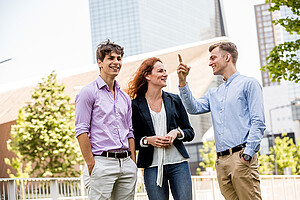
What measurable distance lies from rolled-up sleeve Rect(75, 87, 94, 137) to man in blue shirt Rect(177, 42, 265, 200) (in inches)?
33.9

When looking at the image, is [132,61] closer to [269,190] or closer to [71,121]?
[71,121]

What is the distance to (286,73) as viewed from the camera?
10.1m

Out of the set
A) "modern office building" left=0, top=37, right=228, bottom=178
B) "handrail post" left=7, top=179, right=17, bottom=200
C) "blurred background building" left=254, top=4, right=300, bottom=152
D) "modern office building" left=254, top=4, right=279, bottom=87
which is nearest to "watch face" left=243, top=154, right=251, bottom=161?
"handrail post" left=7, top=179, right=17, bottom=200

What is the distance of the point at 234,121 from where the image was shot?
423 centimetres

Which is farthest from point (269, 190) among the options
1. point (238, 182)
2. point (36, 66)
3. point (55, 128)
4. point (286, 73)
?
point (36, 66)

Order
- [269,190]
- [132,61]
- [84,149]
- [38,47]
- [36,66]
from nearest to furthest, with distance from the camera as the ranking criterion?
1. [84,149]
2. [269,190]
3. [132,61]
4. [36,66]
5. [38,47]

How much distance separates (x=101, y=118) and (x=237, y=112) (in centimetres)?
122

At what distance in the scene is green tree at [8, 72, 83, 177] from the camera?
27131 millimetres

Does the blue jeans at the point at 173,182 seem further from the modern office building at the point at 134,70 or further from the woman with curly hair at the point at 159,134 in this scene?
the modern office building at the point at 134,70

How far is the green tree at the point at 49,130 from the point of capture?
27.1 m

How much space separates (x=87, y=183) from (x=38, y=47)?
11906cm

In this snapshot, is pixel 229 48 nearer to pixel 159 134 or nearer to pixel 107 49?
pixel 159 134

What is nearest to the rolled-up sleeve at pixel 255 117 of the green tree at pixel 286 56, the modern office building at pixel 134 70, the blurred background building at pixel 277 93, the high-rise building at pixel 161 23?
the green tree at pixel 286 56

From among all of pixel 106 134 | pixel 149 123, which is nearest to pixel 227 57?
pixel 149 123
